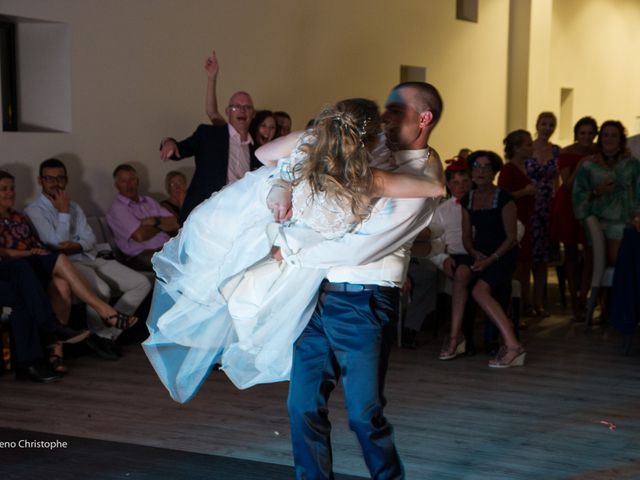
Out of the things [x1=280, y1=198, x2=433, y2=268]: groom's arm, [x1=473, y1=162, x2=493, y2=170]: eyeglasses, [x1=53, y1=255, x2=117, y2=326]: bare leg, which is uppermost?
[x1=473, y1=162, x2=493, y2=170]: eyeglasses

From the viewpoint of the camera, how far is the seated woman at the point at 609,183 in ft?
23.3

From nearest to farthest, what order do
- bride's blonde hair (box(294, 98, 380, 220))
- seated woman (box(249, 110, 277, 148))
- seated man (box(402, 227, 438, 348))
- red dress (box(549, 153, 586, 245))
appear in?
bride's blonde hair (box(294, 98, 380, 220)) → seated woman (box(249, 110, 277, 148)) → seated man (box(402, 227, 438, 348)) → red dress (box(549, 153, 586, 245))

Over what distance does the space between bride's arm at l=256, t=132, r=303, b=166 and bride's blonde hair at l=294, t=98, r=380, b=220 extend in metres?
0.13

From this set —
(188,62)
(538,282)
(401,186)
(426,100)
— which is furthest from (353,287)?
(538,282)

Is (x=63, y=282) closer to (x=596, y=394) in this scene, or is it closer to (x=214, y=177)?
(x=214, y=177)

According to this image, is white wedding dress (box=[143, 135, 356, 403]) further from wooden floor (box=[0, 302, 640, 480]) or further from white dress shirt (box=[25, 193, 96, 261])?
white dress shirt (box=[25, 193, 96, 261])

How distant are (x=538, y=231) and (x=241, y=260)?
16.6 ft

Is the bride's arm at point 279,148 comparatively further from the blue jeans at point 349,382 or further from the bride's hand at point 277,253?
the blue jeans at point 349,382

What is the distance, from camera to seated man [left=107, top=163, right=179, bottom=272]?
6688 mm

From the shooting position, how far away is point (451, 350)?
19.9ft

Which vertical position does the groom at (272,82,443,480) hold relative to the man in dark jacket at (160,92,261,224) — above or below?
below

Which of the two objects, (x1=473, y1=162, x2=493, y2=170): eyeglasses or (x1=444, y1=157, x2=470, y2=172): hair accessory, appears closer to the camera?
(x1=473, y1=162, x2=493, y2=170): eyeglasses

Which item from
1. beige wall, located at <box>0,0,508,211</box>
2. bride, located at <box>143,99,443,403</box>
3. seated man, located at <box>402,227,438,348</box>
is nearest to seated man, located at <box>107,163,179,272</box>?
beige wall, located at <box>0,0,508,211</box>

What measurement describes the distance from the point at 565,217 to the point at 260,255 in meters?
5.15
